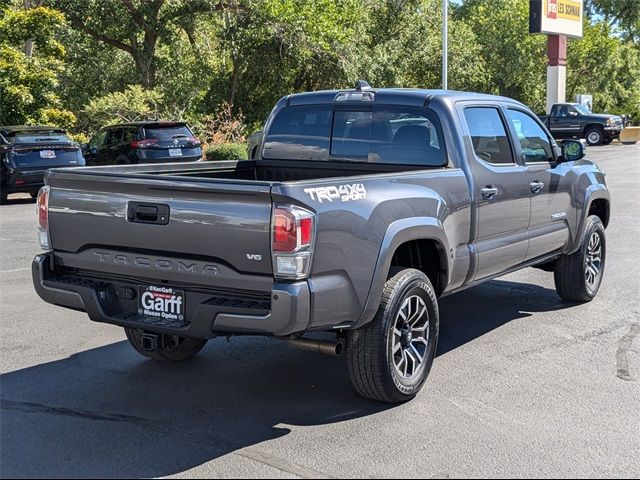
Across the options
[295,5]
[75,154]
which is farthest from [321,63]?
[75,154]

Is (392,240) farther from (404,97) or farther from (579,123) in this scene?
(579,123)

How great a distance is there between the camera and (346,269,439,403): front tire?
4.93 metres

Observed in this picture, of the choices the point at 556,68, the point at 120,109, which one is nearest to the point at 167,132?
the point at 120,109

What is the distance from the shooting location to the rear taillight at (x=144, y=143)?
19.8 m

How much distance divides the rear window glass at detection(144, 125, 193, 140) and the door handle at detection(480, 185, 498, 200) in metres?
15.0

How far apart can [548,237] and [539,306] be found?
1.06m

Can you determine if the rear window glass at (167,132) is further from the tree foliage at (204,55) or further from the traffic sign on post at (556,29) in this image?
the traffic sign on post at (556,29)

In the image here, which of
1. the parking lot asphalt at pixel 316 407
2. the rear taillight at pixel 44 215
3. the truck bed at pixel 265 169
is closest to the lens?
the parking lot asphalt at pixel 316 407

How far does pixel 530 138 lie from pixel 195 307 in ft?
12.2

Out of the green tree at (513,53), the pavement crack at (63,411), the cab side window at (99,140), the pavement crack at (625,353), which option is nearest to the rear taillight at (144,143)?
the cab side window at (99,140)

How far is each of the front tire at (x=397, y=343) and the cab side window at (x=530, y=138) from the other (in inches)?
82.5

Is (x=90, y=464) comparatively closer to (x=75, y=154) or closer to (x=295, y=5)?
(x=75, y=154)

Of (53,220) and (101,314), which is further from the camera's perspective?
(53,220)

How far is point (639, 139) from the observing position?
4166cm
